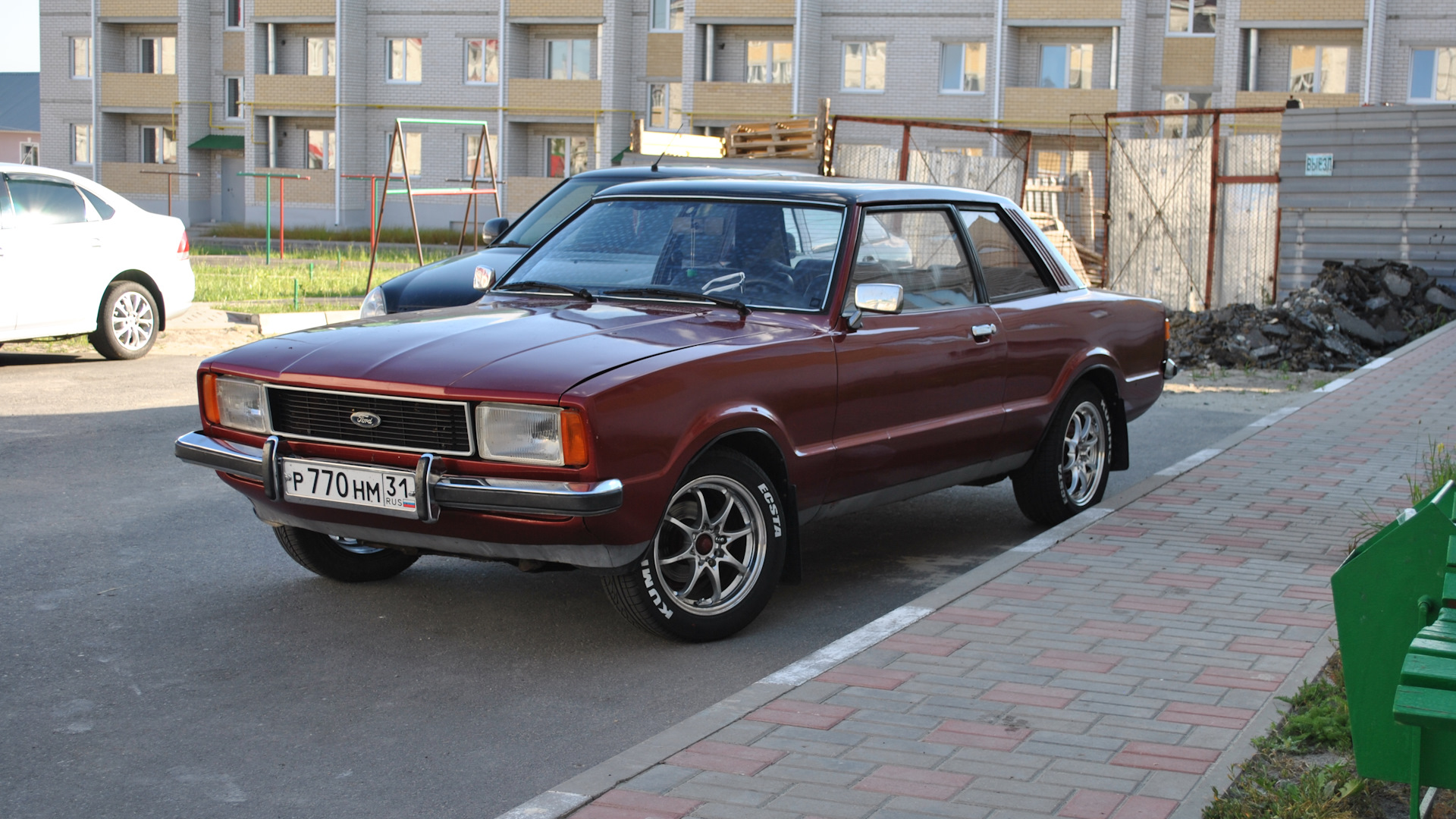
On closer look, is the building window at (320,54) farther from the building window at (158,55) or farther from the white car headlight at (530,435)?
the white car headlight at (530,435)

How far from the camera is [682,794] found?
3500 millimetres

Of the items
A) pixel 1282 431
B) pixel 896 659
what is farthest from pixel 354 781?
pixel 1282 431

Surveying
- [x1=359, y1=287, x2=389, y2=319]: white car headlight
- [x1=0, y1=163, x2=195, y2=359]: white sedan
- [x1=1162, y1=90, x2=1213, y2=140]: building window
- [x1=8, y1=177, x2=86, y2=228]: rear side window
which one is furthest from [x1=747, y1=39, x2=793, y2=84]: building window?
[x1=359, y1=287, x2=389, y2=319]: white car headlight

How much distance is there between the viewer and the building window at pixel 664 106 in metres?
47.2

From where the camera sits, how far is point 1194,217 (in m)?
21.0

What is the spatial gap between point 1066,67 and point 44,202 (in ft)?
118

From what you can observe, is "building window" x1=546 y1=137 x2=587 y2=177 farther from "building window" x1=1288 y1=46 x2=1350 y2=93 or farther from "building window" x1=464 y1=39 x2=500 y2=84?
"building window" x1=1288 y1=46 x2=1350 y2=93

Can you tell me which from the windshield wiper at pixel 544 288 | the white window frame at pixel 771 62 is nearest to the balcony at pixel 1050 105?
the white window frame at pixel 771 62

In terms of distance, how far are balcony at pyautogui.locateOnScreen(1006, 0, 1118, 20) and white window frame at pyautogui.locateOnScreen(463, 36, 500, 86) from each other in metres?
17.2

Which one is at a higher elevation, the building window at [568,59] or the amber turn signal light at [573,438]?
the building window at [568,59]

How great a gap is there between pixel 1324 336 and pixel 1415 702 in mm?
14075

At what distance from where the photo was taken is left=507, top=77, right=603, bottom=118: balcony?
47.6 meters

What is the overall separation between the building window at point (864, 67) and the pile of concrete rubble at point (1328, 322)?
27.1 metres

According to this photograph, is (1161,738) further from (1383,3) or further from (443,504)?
(1383,3)
